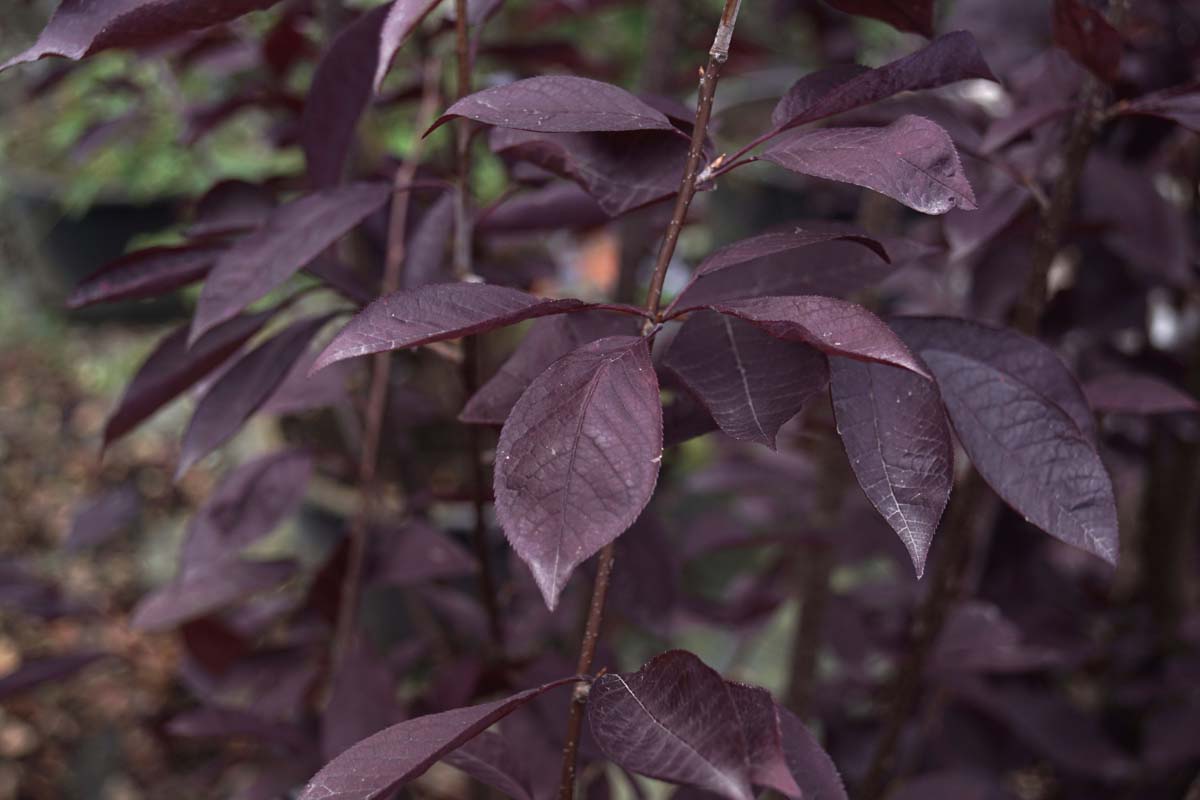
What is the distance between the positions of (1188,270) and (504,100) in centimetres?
84

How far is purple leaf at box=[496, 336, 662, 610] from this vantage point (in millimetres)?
469

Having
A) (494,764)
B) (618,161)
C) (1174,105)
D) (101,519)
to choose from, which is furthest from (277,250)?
(101,519)

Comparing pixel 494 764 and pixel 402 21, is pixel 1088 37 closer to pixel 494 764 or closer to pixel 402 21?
pixel 402 21

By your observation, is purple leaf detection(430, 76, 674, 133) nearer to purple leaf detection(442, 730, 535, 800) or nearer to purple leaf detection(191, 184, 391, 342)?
purple leaf detection(191, 184, 391, 342)

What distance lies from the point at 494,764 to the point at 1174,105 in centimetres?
59

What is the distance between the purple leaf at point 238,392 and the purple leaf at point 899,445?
403mm

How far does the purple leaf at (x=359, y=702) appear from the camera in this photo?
0.85 metres

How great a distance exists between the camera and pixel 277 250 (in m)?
0.71

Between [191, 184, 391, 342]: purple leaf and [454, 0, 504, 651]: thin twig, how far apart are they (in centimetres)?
7

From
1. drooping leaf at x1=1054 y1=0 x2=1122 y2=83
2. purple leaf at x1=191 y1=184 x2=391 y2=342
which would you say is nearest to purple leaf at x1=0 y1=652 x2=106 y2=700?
purple leaf at x1=191 y1=184 x2=391 y2=342

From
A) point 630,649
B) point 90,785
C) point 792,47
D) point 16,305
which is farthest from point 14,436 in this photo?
point 792,47

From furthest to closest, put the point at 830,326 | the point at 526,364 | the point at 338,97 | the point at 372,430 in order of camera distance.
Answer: the point at 372,430 < the point at 338,97 < the point at 526,364 < the point at 830,326

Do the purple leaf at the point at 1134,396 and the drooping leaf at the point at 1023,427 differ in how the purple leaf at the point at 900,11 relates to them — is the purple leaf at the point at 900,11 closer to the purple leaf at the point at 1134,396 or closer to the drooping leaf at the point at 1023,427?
the drooping leaf at the point at 1023,427

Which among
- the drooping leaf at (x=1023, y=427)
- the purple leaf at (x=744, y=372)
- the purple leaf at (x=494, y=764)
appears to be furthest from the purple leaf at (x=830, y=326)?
the purple leaf at (x=494, y=764)
